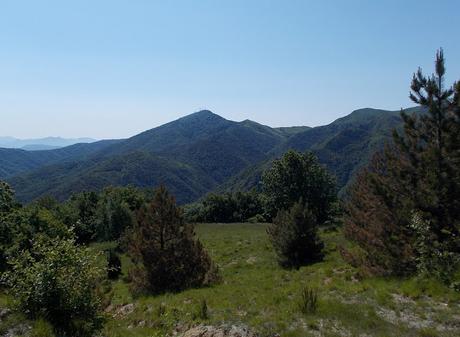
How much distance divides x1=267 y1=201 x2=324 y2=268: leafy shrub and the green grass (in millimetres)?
4232

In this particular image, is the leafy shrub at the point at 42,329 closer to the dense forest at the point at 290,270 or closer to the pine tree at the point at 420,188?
the dense forest at the point at 290,270

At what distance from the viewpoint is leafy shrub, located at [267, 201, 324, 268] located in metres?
25.5

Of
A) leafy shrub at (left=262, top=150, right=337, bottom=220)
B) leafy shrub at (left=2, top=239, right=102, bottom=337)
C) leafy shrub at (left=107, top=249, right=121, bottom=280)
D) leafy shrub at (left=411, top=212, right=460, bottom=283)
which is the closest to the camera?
leafy shrub at (left=2, top=239, right=102, bottom=337)

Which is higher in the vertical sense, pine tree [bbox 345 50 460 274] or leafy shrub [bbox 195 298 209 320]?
pine tree [bbox 345 50 460 274]

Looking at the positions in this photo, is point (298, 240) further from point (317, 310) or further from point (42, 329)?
point (42, 329)

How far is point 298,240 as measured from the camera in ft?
84.8

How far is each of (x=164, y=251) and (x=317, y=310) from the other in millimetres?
10094

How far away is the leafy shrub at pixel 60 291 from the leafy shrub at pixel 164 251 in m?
9.62

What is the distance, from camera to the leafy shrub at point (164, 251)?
66.3 feet

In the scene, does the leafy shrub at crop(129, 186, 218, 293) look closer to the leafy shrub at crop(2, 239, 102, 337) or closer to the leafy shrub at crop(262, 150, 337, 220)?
the leafy shrub at crop(2, 239, 102, 337)

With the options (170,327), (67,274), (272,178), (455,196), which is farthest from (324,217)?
(67,274)

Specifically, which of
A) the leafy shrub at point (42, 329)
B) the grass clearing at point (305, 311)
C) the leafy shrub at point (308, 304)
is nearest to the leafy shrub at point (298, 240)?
the grass clearing at point (305, 311)

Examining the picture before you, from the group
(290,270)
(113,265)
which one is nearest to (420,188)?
(290,270)

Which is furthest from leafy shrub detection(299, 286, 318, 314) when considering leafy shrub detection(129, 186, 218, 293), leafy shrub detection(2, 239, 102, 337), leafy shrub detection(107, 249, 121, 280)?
leafy shrub detection(107, 249, 121, 280)
